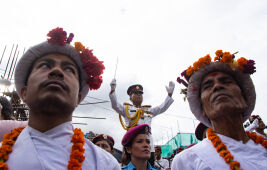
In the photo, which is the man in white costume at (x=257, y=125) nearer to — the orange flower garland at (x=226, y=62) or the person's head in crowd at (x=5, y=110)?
the orange flower garland at (x=226, y=62)

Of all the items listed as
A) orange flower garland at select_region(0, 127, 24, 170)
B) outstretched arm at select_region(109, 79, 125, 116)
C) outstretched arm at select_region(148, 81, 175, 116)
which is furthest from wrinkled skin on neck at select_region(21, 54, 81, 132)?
outstretched arm at select_region(148, 81, 175, 116)

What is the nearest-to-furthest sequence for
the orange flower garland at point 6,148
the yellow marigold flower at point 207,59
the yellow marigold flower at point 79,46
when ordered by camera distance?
the orange flower garland at point 6,148 → the yellow marigold flower at point 79,46 → the yellow marigold flower at point 207,59

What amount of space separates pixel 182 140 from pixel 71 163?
11.8m

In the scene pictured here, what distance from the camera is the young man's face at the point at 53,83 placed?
2.09m

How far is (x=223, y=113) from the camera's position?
2.43m

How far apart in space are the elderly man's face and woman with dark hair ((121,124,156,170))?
6.30 ft

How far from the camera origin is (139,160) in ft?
13.5

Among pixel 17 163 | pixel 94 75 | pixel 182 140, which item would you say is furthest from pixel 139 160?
pixel 182 140

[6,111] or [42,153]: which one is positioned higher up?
[6,111]

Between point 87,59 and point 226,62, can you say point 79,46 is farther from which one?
point 226,62

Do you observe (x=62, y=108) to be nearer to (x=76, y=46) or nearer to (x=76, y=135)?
(x=76, y=135)

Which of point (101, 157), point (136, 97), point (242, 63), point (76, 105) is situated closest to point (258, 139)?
point (242, 63)

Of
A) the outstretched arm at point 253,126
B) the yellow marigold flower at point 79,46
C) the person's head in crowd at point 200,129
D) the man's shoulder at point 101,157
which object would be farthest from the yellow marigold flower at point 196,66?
the outstretched arm at point 253,126

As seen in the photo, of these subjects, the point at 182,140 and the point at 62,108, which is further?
the point at 182,140
